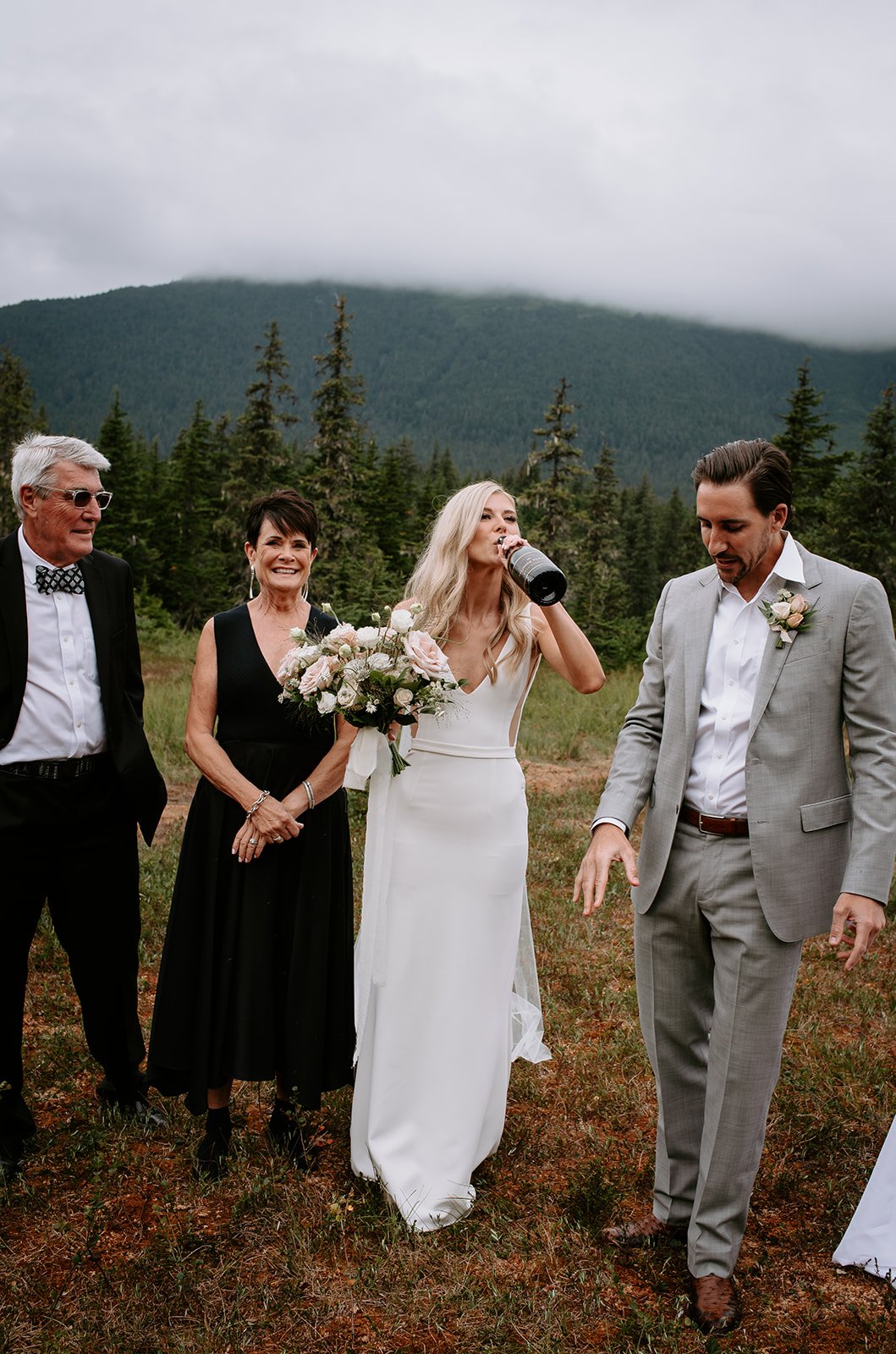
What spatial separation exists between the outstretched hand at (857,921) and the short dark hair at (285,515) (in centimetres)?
255

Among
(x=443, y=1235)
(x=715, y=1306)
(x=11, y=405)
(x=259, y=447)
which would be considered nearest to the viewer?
(x=715, y=1306)

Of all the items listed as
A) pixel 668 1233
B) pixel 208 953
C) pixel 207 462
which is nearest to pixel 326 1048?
pixel 208 953

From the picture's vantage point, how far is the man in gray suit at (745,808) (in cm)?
325

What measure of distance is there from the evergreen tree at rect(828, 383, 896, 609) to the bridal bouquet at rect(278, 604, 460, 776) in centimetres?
2714

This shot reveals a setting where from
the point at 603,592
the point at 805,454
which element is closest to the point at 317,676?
the point at 805,454

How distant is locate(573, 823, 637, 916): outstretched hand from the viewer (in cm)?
332

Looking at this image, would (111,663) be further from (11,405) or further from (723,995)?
(11,405)

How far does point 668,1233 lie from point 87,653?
3392mm

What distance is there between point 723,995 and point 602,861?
0.64 metres

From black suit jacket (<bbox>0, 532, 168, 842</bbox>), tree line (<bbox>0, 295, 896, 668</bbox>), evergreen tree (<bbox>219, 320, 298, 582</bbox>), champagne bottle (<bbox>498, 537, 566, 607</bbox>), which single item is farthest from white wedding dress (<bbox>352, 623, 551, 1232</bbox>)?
evergreen tree (<bbox>219, 320, 298, 582</bbox>)

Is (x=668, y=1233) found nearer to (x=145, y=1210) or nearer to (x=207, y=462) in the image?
(x=145, y=1210)

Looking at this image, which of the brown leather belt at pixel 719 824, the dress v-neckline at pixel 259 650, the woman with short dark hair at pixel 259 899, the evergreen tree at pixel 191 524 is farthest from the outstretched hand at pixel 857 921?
the evergreen tree at pixel 191 524

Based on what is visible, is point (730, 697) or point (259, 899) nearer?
point (730, 697)

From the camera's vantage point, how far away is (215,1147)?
423 cm
